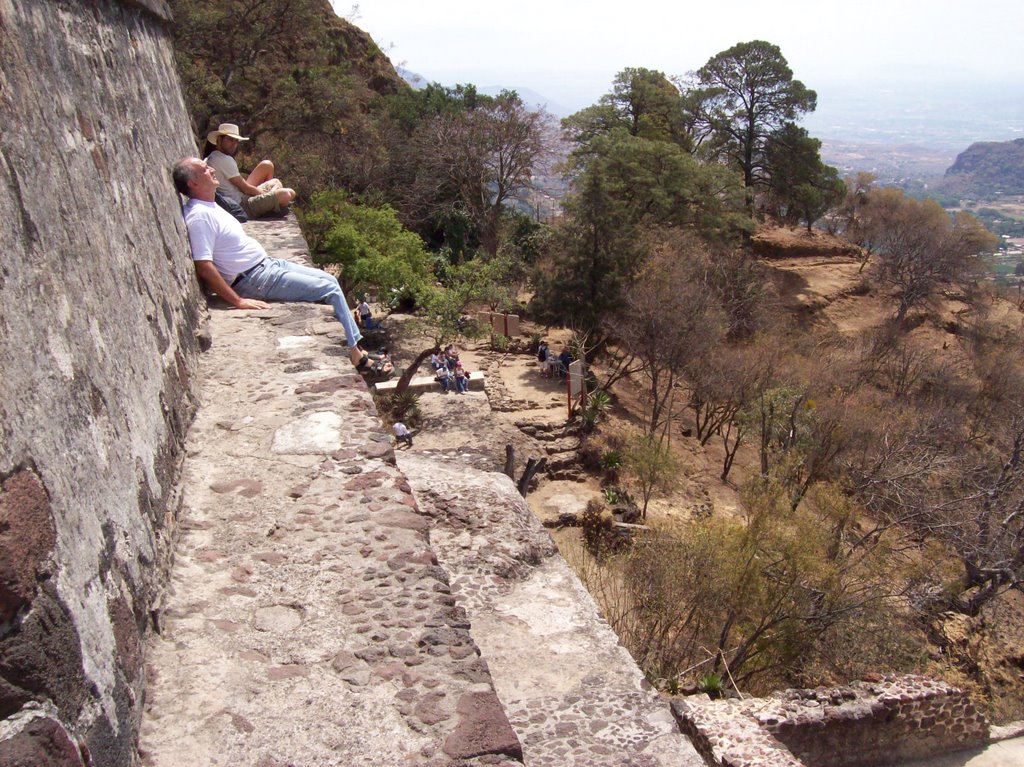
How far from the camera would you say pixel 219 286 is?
15.2ft

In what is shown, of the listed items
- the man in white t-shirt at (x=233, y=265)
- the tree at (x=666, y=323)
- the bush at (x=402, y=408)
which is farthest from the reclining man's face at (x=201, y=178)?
the tree at (x=666, y=323)

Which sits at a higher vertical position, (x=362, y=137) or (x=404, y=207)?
(x=362, y=137)

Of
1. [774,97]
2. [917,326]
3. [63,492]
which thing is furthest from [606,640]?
[774,97]

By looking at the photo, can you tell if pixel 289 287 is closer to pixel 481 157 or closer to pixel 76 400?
pixel 76 400

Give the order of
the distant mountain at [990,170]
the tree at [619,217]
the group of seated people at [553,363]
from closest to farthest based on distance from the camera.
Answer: the group of seated people at [553,363], the tree at [619,217], the distant mountain at [990,170]

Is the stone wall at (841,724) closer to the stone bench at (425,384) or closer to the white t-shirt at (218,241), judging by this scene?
the white t-shirt at (218,241)

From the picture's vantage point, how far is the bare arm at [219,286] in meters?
4.60

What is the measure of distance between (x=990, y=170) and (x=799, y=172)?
112m

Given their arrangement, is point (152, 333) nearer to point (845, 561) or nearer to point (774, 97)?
point (845, 561)

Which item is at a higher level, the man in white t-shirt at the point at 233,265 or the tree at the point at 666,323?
the man in white t-shirt at the point at 233,265

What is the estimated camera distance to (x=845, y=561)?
11562 millimetres

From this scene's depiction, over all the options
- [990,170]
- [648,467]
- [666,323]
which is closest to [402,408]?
[648,467]

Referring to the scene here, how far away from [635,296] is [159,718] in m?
17.4

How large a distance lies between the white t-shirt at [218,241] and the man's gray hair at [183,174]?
91mm
